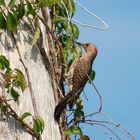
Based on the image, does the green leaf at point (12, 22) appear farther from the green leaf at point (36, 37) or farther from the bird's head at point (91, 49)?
the bird's head at point (91, 49)

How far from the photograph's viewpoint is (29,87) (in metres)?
4.05

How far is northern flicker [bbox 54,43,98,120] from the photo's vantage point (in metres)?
4.36

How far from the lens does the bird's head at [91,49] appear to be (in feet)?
17.5

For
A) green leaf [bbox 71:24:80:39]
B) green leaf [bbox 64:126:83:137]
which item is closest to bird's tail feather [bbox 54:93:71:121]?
green leaf [bbox 64:126:83:137]

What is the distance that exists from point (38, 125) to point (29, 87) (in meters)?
0.25

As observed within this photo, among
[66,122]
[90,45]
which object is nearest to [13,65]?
[66,122]

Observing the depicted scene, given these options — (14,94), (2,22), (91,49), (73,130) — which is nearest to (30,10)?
(2,22)

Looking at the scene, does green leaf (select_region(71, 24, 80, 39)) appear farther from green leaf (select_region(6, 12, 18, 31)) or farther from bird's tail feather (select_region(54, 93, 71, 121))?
green leaf (select_region(6, 12, 18, 31))

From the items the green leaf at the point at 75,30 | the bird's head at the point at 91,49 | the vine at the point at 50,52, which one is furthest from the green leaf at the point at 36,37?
the bird's head at the point at 91,49

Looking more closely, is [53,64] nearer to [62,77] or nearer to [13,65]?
[62,77]

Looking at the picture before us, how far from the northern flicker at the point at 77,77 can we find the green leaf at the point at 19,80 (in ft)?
1.54

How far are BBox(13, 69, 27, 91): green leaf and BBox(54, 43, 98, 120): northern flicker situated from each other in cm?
47

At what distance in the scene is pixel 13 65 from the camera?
3990 mm

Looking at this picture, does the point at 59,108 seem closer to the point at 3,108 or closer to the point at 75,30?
the point at 3,108
